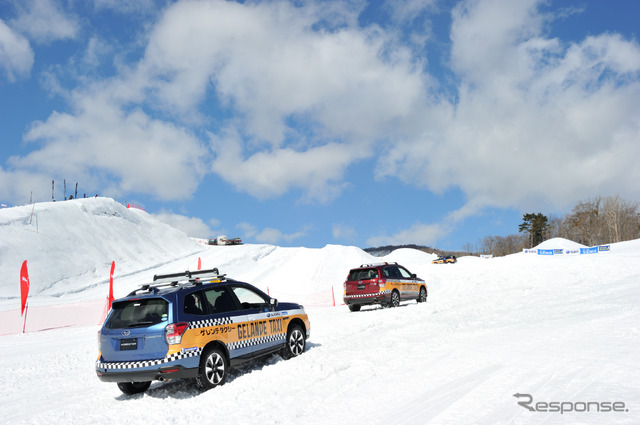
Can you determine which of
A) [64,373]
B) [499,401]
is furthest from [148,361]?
[499,401]

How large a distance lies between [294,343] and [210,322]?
2493mm

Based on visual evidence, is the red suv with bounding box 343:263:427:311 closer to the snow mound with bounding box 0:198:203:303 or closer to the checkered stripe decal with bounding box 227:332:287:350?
the checkered stripe decal with bounding box 227:332:287:350

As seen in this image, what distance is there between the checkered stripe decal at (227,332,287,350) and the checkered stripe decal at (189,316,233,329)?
363 mm

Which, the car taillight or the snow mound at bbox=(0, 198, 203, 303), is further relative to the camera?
the snow mound at bbox=(0, 198, 203, 303)

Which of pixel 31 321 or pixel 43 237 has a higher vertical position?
pixel 43 237

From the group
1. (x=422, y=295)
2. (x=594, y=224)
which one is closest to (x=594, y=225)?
(x=594, y=224)

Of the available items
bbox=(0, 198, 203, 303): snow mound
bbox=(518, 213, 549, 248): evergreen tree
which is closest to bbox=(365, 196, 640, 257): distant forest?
bbox=(518, 213, 549, 248): evergreen tree

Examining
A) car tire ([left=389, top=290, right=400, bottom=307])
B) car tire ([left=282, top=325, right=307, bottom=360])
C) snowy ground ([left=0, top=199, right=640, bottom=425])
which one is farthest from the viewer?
car tire ([left=389, top=290, right=400, bottom=307])

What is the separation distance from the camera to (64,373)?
9.51m

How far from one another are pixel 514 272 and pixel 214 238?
5021 centimetres

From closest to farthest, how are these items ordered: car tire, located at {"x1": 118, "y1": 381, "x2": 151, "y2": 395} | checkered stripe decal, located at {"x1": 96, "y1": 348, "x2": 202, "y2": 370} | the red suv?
checkered stripe decal, located at {"x1": 96, "y1": 348, "x2": 202, "y2": 370}
car tire, located at {"x1": 118, "y1": 381, "x2": 151, "y2": 395}
the red suv

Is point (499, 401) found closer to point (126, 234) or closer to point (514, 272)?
point (514, 272)

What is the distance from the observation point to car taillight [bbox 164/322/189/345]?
6672 mm

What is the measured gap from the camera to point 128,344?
6840 millimetres
